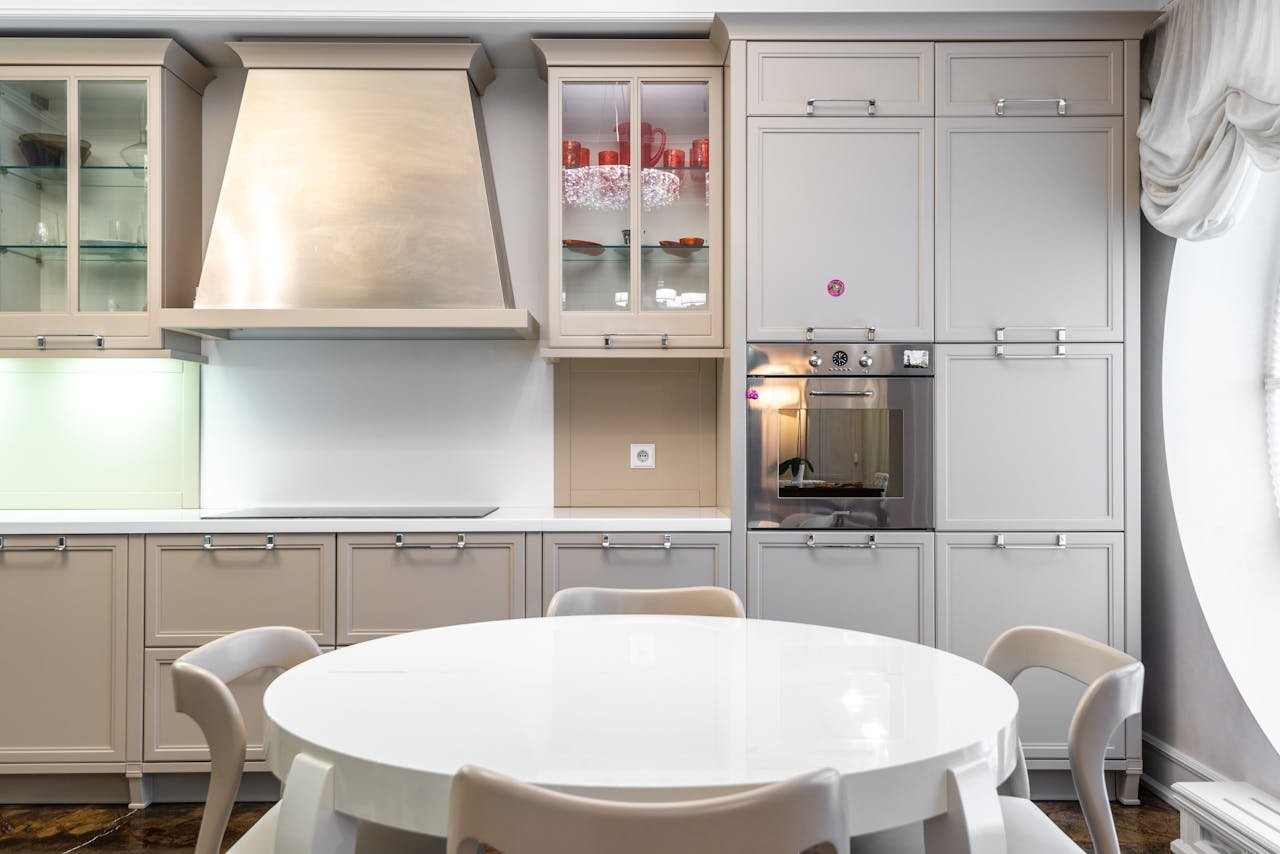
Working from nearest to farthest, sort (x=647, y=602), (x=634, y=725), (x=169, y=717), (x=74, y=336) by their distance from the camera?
1. (x=634, y=725)
2. (x=647, y=602)
3. (x=169, y=717)
4. (x=74, y=336)

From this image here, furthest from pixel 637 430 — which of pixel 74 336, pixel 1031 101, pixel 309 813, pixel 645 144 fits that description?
pixel 309 813

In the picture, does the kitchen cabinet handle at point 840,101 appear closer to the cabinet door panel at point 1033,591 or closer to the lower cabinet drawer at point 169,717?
the cabinet door panel at point 1033,591

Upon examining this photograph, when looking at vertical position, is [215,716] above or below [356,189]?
below

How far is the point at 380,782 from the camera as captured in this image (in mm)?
1079

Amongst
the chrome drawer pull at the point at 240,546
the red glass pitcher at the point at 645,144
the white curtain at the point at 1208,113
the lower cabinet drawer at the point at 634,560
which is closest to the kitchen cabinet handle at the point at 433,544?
the lower cabinet drawer at the point at 634,560

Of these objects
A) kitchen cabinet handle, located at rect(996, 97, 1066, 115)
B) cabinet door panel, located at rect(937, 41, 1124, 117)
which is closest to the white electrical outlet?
cabinet door panel, located at rect(937, 41, 1124, 117)

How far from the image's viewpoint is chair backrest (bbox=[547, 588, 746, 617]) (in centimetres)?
Result: 211

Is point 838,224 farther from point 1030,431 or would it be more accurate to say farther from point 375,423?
point 375,423

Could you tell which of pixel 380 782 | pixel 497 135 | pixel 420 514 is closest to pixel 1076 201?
pixel 497 135

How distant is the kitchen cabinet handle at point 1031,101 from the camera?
294 cm

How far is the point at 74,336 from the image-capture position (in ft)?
10.0

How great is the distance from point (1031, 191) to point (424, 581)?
7.91 feet

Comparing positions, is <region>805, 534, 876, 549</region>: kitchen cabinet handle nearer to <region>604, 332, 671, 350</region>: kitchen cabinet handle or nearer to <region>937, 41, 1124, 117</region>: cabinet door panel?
<region>604, 332, 671, 350</region>: kitchen cabinet handle

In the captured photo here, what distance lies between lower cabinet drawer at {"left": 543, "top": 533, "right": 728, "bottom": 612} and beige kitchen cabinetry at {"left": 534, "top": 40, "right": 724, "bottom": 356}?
2.20 ft
